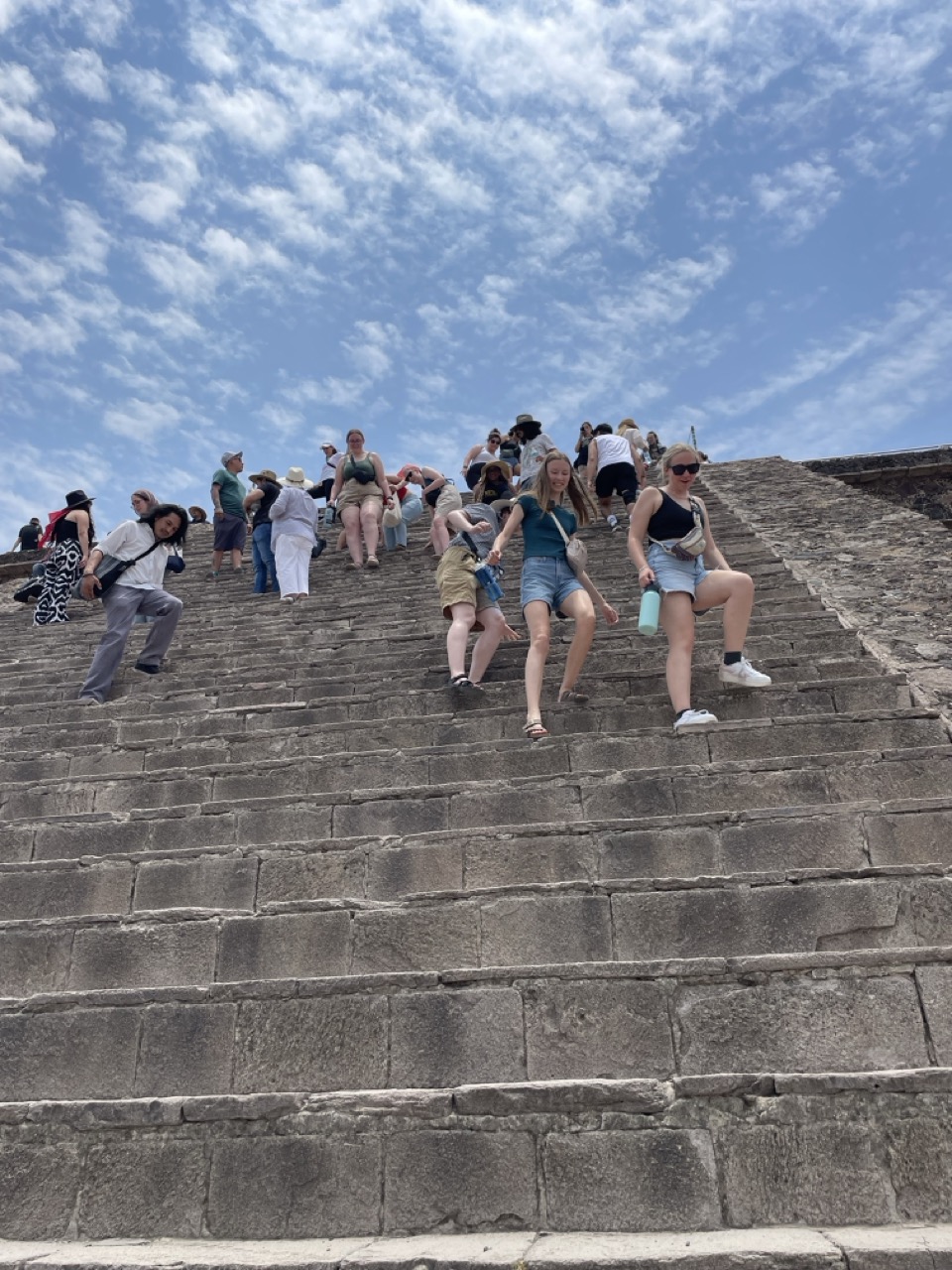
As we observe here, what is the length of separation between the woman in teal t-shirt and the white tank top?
4371 mm

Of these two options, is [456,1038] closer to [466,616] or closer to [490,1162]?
[490,1162]

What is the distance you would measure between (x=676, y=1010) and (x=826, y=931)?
25.8 inches

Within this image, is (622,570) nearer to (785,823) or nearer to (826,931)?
(785,823)

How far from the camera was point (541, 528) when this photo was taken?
5500mm

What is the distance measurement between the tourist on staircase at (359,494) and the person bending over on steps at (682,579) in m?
5.34

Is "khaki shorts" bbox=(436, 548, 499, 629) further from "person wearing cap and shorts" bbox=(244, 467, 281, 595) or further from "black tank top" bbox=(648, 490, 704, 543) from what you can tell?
"person wearing cap and shorts" bbox=(244, 467, 281, 595)

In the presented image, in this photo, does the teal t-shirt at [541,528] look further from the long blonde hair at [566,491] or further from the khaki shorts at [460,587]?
the khaki shorts at [460,587]

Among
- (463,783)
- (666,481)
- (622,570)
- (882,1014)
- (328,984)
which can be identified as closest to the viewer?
(882,1014)

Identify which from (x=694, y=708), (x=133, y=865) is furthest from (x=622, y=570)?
(x=133, y=865)

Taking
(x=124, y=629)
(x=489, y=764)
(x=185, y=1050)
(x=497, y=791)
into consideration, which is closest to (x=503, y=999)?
(x=185, y=1050)

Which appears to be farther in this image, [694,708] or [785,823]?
[694,708]

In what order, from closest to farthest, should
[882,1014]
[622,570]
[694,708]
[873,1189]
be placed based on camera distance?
[873,1189] → [882,1014] → [694,708] → [622,570]

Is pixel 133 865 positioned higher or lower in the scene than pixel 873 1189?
higher

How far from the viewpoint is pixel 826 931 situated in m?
3.11
